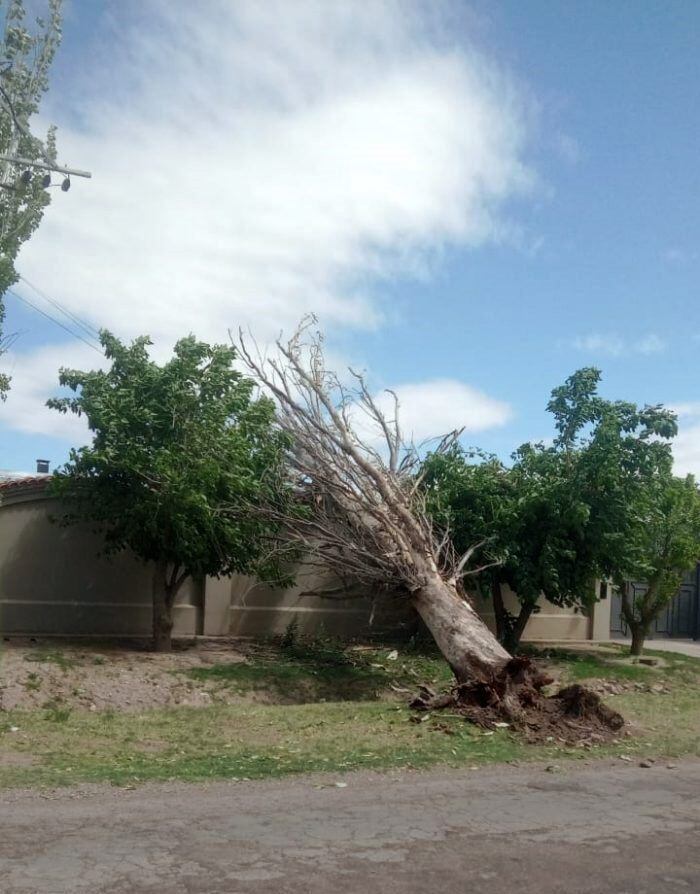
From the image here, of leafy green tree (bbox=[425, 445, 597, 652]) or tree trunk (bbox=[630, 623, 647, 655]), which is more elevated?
leafy green tree (bbox=[425, 445, 597, 652])

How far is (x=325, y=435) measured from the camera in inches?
602

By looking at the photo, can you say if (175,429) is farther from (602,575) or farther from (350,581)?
(602,575)

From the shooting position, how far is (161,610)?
1538 centimetres

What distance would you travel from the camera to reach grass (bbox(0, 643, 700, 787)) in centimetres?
862

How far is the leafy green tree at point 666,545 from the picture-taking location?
17516 millimetres

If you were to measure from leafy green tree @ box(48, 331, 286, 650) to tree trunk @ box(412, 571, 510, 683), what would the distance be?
296 cm

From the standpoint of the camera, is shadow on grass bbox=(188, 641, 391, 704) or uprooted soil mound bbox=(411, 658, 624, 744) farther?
shadow on grass bbox=(188, 641, 391, 704)

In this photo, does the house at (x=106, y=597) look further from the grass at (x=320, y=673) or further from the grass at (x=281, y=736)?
the grass at (x=281, y=736)

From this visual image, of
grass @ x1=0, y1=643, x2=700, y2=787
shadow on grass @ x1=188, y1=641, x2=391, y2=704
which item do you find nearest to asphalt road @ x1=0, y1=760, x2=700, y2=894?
grass @ x1=0, y1=643, x2=700, y2=787

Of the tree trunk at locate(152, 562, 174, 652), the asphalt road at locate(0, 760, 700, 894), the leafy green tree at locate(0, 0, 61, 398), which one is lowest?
the asphalt road at locate(0, 760, 700, 894)

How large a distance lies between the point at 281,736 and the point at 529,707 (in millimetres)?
2981

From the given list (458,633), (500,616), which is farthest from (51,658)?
(500,616)

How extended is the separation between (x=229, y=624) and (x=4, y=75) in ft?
33.9

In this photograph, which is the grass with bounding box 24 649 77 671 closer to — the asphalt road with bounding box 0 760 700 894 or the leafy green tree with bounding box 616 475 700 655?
the asphalt road with bounding box 0 760 700 894
